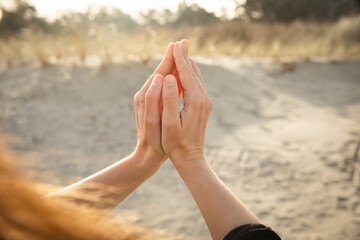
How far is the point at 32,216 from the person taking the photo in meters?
0.37

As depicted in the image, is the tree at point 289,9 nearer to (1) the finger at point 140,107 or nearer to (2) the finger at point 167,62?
(2) the finger at point 167,62

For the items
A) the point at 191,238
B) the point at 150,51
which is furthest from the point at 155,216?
the point at 150,51

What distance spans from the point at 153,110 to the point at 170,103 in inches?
4.5

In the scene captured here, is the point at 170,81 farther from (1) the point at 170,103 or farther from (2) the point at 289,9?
(2) the point at 289,9

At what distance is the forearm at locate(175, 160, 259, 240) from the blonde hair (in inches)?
19.9

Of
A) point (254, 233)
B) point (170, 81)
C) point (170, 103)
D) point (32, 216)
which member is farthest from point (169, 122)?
point (32, 216)

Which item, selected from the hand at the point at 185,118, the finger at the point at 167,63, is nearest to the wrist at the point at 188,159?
the hand at the point at 185,118

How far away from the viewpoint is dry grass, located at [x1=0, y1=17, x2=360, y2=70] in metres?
5.65

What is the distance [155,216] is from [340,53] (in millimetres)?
9818

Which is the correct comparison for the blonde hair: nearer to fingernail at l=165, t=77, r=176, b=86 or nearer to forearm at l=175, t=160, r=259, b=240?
forearm at l=175, t=160, r=259, b=240

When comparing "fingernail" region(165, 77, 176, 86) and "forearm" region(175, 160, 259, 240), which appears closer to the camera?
"forearm" region(175, 160, 259, 240)

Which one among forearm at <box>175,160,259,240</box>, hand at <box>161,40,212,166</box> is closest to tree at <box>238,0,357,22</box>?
hand at <box>161,40,212,166</box>

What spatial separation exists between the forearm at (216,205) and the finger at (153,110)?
0.29 m

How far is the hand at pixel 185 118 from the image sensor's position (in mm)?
1092
